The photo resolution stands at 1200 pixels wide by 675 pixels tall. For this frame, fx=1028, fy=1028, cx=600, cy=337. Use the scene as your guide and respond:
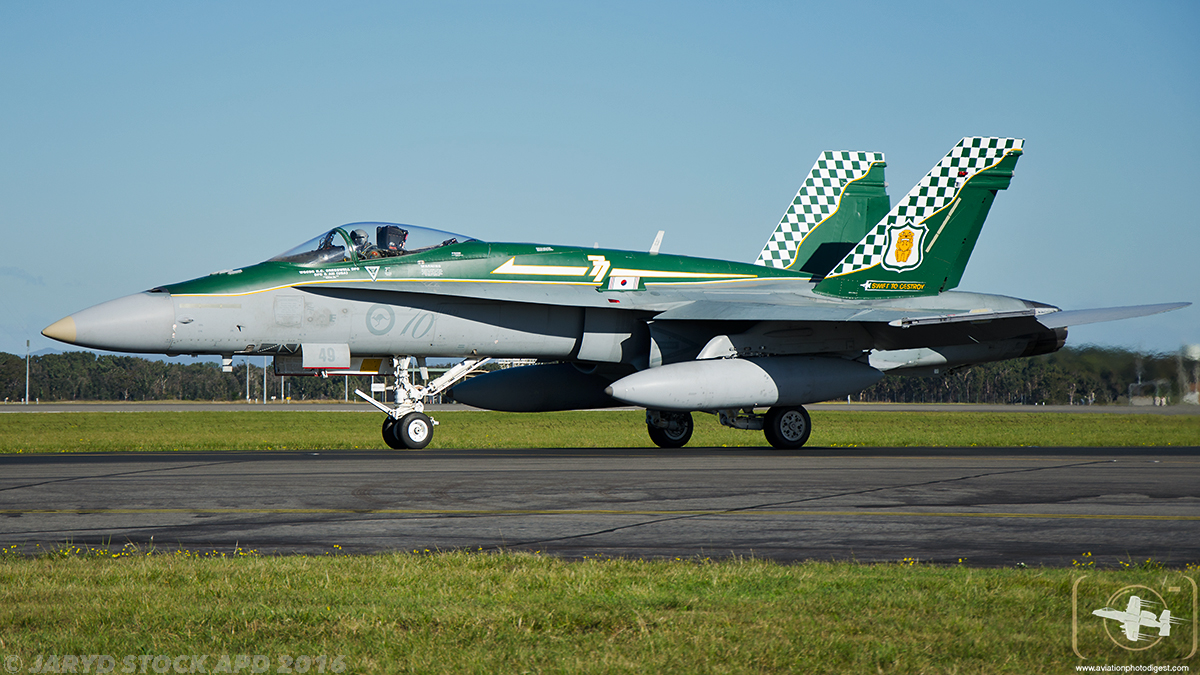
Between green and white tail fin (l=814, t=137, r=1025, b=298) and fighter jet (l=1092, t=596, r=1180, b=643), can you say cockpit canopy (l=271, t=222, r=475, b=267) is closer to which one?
green and white tail fin (l=814, t=137, r=1025, b=298)

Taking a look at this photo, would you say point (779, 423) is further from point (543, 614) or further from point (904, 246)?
point (543, 614)

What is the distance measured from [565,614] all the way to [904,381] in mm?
66714

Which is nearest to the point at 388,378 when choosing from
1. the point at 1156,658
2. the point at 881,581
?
the point at 881,581

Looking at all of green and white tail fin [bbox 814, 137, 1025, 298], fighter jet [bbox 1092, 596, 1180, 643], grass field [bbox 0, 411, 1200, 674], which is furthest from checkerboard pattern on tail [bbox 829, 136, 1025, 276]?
fighter jet [bbox 1092, 596, 1180, 643]

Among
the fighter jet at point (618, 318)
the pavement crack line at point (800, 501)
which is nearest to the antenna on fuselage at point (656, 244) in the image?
the fighter jet at point (618, 318)

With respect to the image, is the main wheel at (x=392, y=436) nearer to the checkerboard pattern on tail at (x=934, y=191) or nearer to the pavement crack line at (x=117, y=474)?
the pavement crack line at (x=117, y=474)

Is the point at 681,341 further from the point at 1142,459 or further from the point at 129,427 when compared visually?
the point at 129,427

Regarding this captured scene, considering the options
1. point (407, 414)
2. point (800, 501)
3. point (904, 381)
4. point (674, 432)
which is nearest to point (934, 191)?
point (674, 432)

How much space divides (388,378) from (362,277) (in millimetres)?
3040

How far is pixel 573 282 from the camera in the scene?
681 inches

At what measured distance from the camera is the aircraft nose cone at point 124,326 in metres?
14.1

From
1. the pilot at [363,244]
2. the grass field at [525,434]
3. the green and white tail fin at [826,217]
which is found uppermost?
the green and white tail fin at [826,217]

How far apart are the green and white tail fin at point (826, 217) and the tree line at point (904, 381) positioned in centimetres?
325

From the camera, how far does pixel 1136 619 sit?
4496 mm
